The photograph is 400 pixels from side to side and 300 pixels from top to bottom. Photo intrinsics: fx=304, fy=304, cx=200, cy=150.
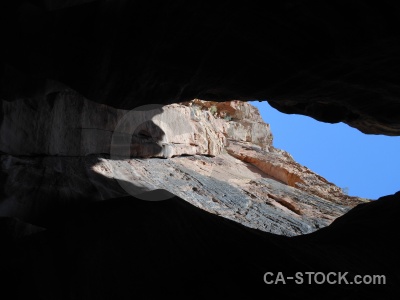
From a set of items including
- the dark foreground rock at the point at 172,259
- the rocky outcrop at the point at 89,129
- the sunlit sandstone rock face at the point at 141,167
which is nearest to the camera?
the dark foreground rock at the point at 172,259

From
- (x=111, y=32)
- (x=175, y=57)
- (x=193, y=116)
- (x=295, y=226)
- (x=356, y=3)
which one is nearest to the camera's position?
(x=356, y=3)

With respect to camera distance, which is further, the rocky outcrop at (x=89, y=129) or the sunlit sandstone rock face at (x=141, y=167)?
the rocky outcrop at (x=89, y=129)

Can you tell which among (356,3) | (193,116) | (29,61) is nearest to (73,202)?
(29,61)

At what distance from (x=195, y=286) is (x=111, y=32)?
3.37m

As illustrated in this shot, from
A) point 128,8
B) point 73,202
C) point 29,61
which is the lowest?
point 73,202

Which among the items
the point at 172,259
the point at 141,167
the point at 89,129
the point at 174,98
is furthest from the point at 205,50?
the point at 141,167

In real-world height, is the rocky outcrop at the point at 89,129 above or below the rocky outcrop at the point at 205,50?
below

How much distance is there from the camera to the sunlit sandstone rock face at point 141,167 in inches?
199

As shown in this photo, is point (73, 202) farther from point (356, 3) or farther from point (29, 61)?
point (356, 3)

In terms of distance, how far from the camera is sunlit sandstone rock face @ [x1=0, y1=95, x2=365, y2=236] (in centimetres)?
504

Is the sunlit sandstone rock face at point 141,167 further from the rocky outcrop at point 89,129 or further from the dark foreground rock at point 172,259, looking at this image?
the dark foreground rock at point 172,259

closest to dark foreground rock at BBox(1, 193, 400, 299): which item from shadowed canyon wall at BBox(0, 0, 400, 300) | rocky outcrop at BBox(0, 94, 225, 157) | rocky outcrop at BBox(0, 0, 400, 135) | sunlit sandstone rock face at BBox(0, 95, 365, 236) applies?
shadowed canyon wall at BBox(0, 0, 400, 300)

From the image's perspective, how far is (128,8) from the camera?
3.75m

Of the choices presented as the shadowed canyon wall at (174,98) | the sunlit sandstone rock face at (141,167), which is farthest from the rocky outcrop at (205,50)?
the sunlit sandstone rock face at (141,167)
